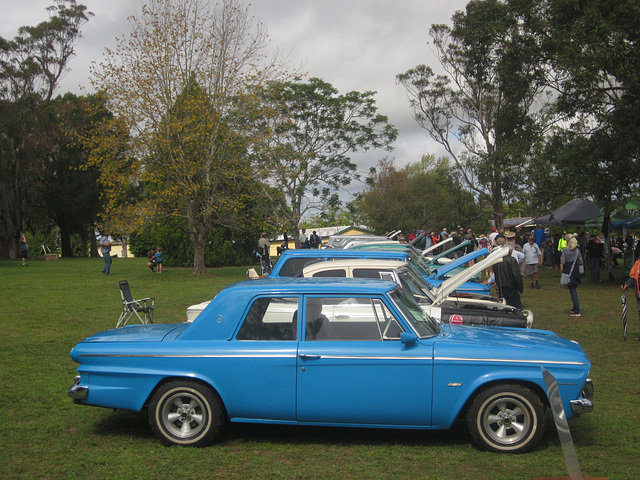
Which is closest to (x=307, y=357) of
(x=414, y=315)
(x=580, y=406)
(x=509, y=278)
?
(x=414, y=315)

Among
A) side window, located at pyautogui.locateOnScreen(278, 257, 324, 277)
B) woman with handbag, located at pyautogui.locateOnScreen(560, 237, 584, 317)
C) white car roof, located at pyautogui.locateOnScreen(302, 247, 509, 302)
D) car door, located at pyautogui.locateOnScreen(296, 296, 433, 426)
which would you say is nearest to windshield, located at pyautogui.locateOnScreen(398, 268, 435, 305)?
white car roof, located at pyautogui.locateOnScreen(302, 247, 509, 302)

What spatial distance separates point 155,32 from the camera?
26.0 meters

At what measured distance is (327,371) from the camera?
17.6 ft

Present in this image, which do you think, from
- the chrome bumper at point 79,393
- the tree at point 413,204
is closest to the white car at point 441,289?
the chrome bumper at point 79,393


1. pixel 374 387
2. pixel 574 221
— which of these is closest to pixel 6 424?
pixel 374 387

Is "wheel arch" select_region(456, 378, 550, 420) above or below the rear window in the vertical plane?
below

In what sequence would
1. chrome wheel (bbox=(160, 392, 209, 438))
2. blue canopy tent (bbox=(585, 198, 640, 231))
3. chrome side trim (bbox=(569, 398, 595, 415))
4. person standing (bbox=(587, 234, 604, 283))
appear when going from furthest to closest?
1. blue canopy tent (bbox=(585, 198, 640, 231))
2. person standing (bbox=(587, 234, 604, 283))
3. chrome wheel (bbox=(160, 392, 209, 438))
4. chrome side trim (bbox=(569, 398, 595, 415))

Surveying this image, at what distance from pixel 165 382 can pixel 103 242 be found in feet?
67.2

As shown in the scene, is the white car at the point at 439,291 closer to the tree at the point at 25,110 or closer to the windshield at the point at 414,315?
the windshield at the point at 414,315

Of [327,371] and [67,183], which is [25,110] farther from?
[327,371]

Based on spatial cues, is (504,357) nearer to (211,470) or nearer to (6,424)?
(211,470)

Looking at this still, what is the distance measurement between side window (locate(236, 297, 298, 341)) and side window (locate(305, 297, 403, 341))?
0.14 metres

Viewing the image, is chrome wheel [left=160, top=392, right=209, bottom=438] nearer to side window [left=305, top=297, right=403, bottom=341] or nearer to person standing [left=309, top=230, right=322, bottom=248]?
side window [left=305, top=297, right=403, bottom=341]

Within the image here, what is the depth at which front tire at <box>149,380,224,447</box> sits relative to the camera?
543 centimetres
